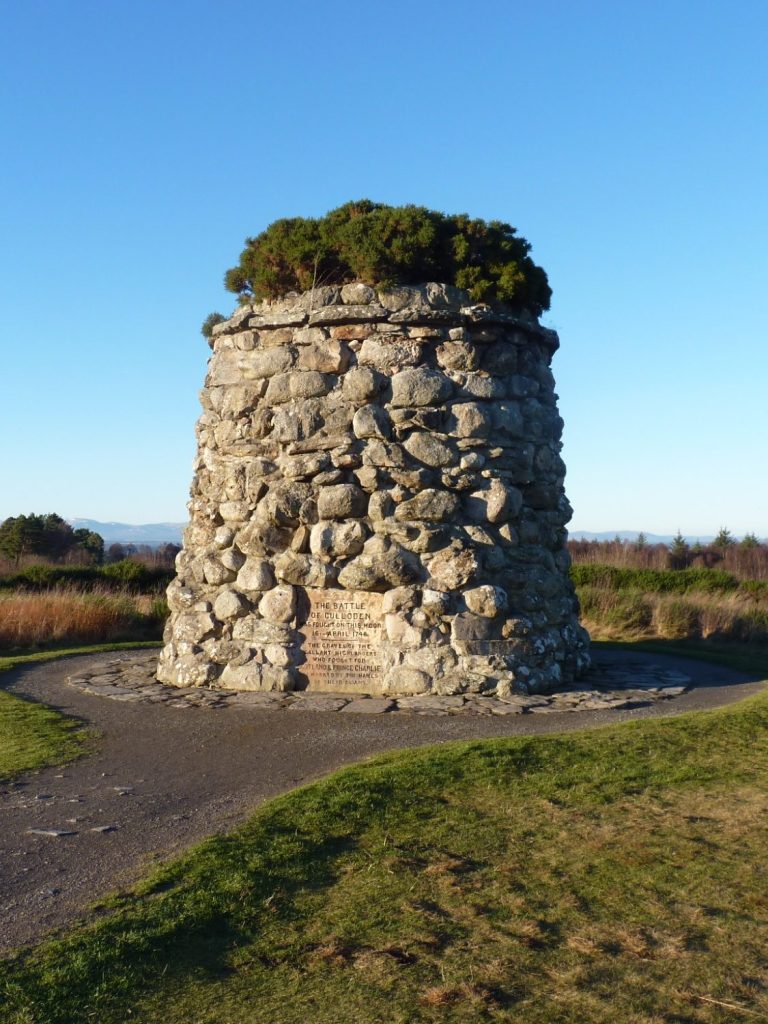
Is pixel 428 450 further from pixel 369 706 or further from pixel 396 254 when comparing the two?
pixel 369 706

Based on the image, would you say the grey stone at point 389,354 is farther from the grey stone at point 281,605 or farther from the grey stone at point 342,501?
the grey stone at point 281,605

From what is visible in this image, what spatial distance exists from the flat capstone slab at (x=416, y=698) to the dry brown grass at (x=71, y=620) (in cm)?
391

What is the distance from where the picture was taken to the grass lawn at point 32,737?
6715 mm

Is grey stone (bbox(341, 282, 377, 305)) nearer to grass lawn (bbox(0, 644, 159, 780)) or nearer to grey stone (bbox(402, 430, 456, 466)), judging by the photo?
→ grey stone (bbox(402, 430, 456, 466))

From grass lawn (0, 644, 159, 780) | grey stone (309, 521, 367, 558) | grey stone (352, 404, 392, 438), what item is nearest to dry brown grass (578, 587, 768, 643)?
grey stone (309, 521, 367, 558)

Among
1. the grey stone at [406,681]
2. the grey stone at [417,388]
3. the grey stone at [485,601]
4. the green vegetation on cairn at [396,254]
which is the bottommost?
the grey stone at [406,681]

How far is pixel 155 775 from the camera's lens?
21.2ft

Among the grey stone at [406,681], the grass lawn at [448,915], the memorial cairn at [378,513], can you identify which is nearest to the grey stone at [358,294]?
the memorial cairn at [378,513]

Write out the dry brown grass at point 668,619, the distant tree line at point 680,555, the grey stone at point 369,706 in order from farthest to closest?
the distant tree line at point 680,555 < the dry brown grass at point 668,619 < the grey stone at point 369,706

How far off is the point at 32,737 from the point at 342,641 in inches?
121

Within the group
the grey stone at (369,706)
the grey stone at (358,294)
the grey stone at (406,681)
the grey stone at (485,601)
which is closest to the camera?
the grey stone at (369,706)

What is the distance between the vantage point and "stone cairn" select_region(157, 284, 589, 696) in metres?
9.23

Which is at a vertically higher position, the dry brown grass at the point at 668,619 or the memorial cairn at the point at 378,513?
the memorial cairn at the point at 378,513

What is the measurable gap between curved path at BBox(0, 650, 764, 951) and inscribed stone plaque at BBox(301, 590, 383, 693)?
0.94 metres
